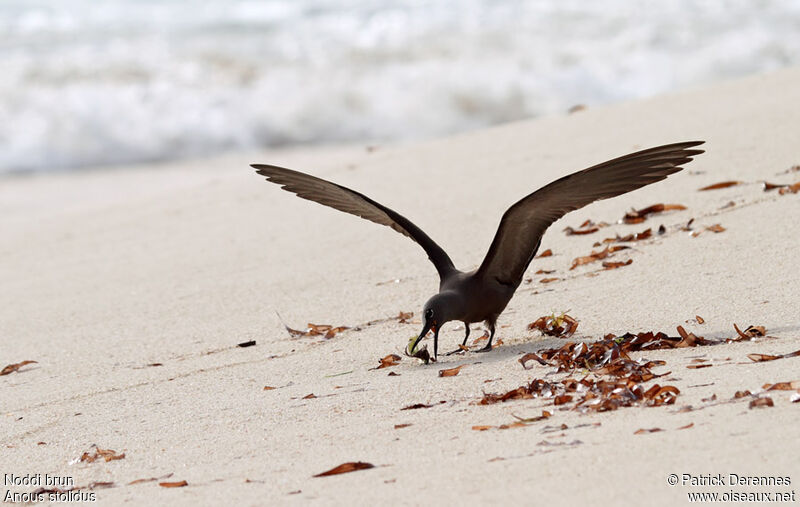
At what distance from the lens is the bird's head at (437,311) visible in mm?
3930

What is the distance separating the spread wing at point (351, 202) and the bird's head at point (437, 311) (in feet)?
0.86

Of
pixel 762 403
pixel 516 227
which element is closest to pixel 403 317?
pixel 516 227

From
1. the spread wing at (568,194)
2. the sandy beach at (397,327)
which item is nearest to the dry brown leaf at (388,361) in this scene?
the sandy beach at (397,327)

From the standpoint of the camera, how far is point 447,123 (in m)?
14.1

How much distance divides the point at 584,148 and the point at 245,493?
4940mm

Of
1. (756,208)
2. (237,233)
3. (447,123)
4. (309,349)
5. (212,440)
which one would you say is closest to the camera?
(212,440)

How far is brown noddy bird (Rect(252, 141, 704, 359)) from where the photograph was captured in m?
3.78

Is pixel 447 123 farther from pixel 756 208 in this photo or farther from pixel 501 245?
pixel 501 245

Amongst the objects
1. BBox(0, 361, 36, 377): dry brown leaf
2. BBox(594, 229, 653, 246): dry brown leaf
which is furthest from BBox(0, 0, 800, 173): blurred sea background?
Result: BBox(0, 361, 36, 377): dry brown leaf

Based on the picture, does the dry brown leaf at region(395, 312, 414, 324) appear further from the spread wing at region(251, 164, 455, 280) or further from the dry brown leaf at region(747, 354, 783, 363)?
the dry brown leaf at region(747, 354, 783, 363)

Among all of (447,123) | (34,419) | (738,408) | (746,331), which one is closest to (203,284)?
(34,419)

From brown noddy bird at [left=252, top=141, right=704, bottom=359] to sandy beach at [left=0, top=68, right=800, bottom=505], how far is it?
207 mm

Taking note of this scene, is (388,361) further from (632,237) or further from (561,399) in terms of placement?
(632,237)

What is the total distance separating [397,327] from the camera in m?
4.70
